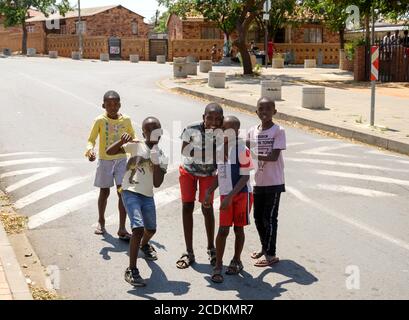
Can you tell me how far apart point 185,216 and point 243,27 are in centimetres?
2620

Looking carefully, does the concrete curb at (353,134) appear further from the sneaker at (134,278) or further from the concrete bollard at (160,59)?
the concrete bollard at (160,59)

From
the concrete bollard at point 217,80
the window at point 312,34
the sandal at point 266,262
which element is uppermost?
the window at point 312,34

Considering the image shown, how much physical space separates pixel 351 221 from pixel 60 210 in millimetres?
3730

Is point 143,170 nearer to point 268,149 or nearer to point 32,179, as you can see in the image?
point 268,149

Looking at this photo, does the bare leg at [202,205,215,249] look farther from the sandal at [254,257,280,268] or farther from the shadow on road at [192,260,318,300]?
the sandal at [254,257,280,268]

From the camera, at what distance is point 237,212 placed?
548 centimetres

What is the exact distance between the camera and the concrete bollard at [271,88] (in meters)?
20.0

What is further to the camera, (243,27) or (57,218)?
(243,27)

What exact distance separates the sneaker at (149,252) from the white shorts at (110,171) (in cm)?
88

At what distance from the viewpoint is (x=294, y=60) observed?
173 ft

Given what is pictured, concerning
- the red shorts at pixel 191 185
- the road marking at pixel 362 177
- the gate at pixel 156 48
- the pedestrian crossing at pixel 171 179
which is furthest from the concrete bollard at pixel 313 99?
the gate at pixel 156 48

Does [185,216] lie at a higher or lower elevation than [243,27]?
lower
